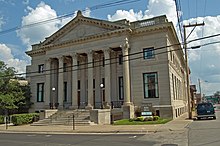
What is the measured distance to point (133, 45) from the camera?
32781 mm

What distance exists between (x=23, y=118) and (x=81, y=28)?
A: 14.6 meters

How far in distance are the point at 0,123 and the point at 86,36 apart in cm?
1659

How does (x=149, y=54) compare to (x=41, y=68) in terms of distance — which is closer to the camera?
(x=149, y=54)

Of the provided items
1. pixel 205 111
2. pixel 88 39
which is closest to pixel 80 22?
pixel 88 39

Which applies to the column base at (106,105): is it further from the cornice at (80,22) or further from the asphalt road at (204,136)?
the asphalt road at (204,136)

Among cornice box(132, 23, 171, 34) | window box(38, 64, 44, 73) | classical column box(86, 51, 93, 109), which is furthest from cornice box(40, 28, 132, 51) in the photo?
window box(38, 64, 44, 73)

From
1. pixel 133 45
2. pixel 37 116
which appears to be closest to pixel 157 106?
→ pixel 133 45

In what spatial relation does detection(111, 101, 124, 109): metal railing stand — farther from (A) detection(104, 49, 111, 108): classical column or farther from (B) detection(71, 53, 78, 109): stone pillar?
(B) detection(71, 53, 78, 109): stone pillar

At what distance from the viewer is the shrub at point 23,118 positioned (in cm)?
3071

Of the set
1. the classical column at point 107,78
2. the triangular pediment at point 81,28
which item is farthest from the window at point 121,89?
the triangular pediment at point 81,28

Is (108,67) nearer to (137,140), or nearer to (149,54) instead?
(149,54)

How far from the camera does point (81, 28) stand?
120 ft

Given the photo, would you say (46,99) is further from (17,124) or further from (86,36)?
(86,36)

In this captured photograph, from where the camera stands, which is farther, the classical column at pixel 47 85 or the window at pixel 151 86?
the classical column at pixel 47 85
